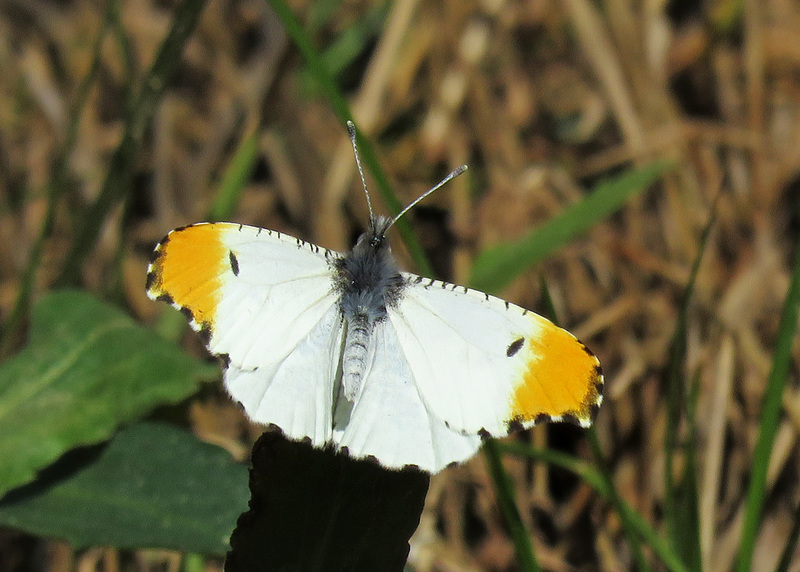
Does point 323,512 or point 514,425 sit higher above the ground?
point 514,425

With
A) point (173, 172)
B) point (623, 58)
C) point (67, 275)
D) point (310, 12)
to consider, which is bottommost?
point (67, 275)

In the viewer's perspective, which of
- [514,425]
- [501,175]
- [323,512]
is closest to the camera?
[323,512]

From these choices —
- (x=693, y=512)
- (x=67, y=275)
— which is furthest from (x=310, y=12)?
(x=693, y=512)

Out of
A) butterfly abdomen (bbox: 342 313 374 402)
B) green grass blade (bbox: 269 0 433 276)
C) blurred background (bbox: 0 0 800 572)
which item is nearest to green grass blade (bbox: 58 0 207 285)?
blurred background (bbox: 0 0 800 572)

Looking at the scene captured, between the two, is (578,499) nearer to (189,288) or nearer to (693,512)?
(693,512)

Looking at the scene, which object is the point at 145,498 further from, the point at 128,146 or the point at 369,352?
the point at 128,146

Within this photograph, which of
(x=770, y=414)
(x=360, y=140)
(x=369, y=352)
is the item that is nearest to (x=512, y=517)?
(x=369, y=352)
